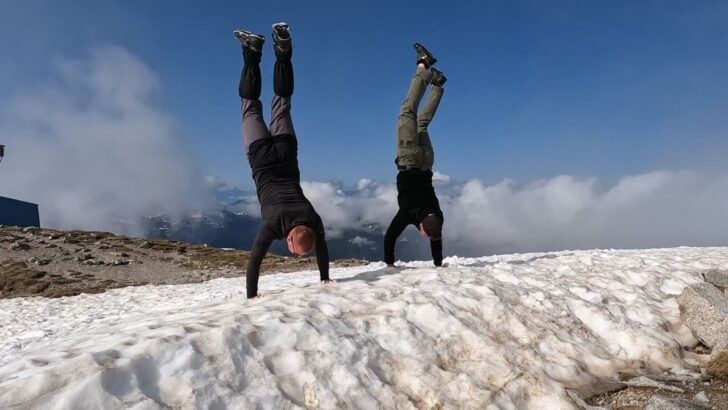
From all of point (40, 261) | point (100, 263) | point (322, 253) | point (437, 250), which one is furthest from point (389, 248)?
point (40, 261)

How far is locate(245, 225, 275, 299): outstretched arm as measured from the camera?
776 cm

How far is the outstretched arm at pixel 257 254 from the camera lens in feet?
25.5

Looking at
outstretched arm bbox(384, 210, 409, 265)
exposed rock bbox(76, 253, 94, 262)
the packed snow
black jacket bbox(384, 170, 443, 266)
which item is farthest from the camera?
exposed rock bbox(76, 253, 94, 262)

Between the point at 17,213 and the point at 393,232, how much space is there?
63289 mm

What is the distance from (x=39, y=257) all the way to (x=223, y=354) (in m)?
30.8

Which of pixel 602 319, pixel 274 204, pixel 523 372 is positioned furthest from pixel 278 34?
pixel 602 319

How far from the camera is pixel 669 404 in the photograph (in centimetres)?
457

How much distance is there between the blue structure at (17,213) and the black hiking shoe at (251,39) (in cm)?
5946

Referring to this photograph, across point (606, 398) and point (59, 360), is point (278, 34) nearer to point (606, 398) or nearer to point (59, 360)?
point (59, 360)

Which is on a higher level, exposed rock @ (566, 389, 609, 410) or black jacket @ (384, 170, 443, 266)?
black jacket @ (384, 170, 443, 266)

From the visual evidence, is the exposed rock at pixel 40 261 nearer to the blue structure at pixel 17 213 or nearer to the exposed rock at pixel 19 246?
the exposed rock at pixel 19 246

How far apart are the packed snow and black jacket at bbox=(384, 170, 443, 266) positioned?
72.2 inches

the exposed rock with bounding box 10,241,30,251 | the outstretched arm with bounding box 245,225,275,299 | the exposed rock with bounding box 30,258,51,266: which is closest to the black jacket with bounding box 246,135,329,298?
the outstretched arm with bounding box 245,225,275,299

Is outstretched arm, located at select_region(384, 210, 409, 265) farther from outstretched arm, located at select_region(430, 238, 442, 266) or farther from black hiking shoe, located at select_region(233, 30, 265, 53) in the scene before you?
black hiking shoe, located at select_region(233, 30, 265, 53)
